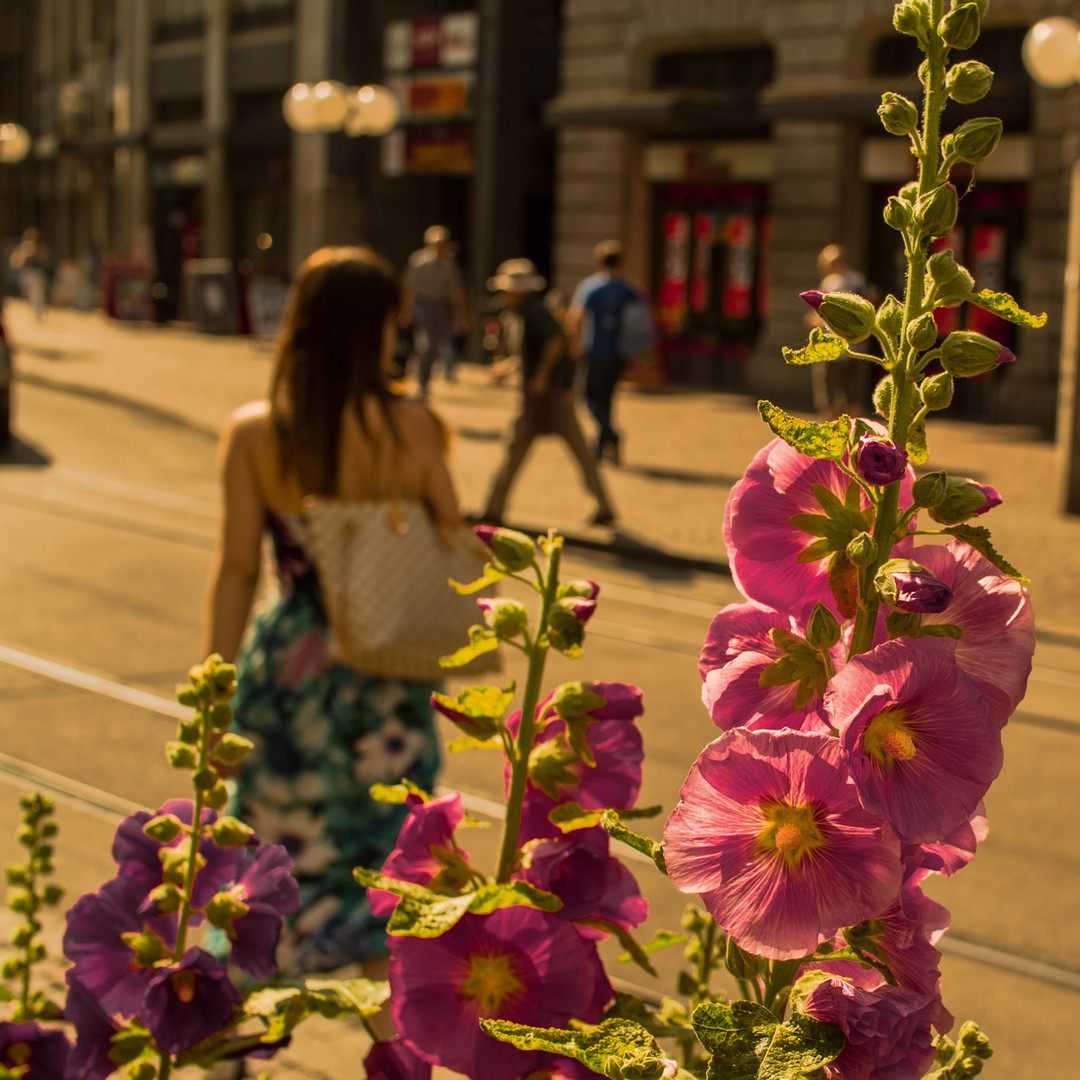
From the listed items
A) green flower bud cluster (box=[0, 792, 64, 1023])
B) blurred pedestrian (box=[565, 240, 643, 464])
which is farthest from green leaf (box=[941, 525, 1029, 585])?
blurred pedestrian (box=[565, 240, 643, 464])

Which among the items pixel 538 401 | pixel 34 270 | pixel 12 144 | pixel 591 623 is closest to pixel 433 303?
pixel 538 401

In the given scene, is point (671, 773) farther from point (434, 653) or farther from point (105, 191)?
point (105, 191)

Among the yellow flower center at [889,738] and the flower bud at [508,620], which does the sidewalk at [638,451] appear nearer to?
the flower bud at [508,620]

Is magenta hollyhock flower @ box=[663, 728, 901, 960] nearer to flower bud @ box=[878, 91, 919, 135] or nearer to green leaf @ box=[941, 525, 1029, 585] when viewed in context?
green leaf @ box=[941, 525, 1029, 585]

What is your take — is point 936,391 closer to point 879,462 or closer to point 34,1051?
point 879,462

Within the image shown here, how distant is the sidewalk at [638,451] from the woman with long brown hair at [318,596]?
2986 millimetres

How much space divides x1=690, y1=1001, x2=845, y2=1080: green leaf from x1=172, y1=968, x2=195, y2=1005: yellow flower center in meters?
0.41

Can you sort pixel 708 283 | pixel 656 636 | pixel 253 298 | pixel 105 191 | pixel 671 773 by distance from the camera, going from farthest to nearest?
pixel 105 191, pixel 253 298, pixel 708 283, pixel 656 636, pixel 671 773

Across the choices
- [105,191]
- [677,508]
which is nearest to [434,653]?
[677,508]

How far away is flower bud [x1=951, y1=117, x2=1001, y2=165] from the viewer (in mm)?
897

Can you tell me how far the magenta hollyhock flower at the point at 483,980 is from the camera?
1.05 metres

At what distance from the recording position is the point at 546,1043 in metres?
0.84

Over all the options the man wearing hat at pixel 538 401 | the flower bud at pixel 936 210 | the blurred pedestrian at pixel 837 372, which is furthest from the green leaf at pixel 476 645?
the blurred pedestrian at pixel 837 372

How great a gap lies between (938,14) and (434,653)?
125 inches
